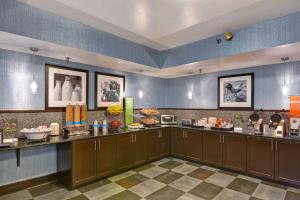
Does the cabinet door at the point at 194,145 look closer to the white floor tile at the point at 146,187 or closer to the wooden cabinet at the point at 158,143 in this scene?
the wooden cabinet at the point at 158,143

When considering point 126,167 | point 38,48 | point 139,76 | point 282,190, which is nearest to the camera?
point 38,48

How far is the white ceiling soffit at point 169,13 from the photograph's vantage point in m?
2.35

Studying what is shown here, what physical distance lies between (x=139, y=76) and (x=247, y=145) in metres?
→ 3.25

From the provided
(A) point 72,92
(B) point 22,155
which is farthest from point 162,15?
(B) point 22,155

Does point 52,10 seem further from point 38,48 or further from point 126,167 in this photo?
point 126,167

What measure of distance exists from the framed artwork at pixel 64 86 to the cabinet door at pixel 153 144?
5.86 ft

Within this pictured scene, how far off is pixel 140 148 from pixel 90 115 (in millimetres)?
1412

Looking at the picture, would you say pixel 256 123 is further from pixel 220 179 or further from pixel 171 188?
pixel 171 188

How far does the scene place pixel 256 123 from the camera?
3799mm

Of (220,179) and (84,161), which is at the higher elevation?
(84,161)

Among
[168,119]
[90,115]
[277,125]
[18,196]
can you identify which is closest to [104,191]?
[18,196]

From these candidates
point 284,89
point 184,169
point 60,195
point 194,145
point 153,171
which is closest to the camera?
point 60,195

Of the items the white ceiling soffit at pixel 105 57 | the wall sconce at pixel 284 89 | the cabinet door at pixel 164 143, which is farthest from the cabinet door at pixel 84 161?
the wall sconce at pixel 284 89

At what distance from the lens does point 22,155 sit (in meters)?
3.03
